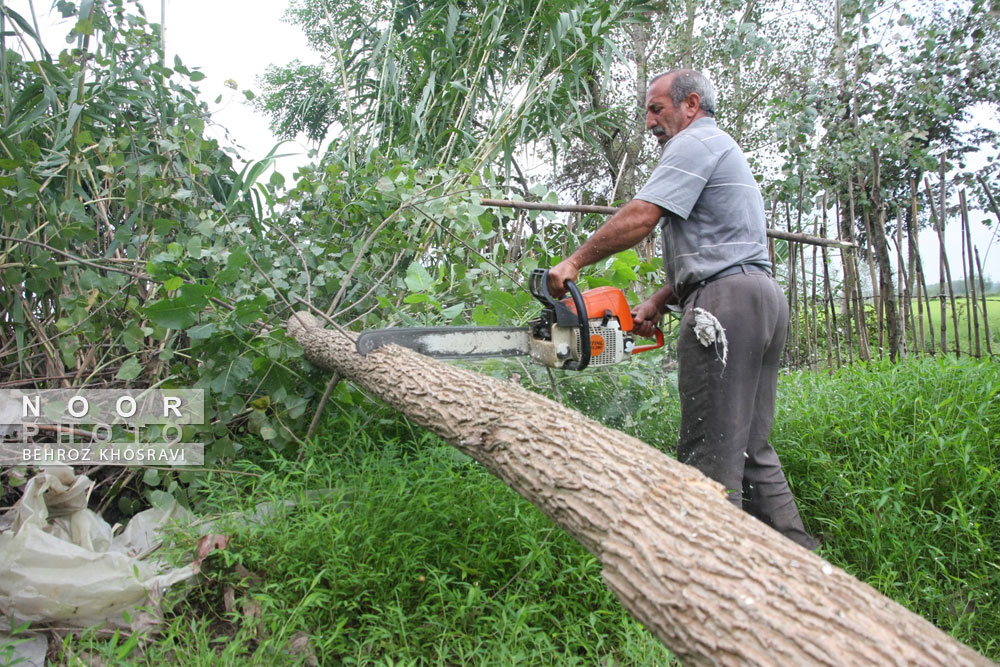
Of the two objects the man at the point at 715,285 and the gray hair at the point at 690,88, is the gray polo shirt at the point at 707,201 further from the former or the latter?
the gray hair at the point at 690,88

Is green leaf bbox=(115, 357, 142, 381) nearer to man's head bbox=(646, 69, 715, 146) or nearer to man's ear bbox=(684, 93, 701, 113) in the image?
man's head bbox=(646, 69, 715, 146)

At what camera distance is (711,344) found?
223cm

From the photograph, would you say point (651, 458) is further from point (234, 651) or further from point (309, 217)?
point (309, 217)

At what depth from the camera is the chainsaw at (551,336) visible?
2307 millimetres

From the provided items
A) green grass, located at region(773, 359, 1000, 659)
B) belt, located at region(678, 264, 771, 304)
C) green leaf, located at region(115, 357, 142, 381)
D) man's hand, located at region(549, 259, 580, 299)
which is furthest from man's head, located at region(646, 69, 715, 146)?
green leaf, located at region(115, 357, 142, 381)

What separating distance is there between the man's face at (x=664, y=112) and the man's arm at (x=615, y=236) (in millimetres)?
438

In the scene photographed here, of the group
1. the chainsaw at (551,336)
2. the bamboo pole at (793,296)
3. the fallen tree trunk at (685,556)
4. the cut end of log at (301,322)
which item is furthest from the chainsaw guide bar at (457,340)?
the bamboo pole at (793,296)

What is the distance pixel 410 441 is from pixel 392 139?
2668 millimetres

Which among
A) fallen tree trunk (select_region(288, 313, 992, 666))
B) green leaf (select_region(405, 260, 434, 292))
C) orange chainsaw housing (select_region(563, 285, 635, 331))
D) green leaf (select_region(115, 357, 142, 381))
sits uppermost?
green leaf (select_region(405, 260, 434, 292))

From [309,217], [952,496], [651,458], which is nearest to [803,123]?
[952,496]

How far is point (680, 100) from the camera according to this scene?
246cm

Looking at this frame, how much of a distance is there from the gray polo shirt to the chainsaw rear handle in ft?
1.39

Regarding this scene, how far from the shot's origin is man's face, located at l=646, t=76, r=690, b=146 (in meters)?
2.47

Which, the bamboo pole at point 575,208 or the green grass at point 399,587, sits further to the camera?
the bamboo pole at point 575,208
